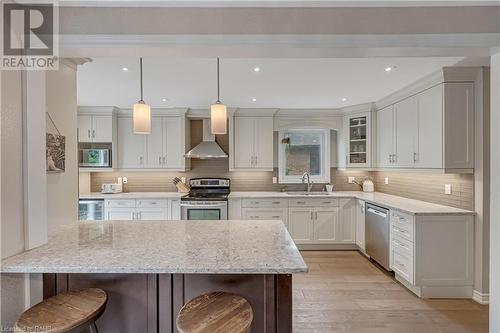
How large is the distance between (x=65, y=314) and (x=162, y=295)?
0.48 meters

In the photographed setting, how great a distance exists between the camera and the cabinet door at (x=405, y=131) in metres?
3.36

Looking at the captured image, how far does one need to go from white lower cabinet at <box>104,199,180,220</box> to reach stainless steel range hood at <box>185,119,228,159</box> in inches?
33.4

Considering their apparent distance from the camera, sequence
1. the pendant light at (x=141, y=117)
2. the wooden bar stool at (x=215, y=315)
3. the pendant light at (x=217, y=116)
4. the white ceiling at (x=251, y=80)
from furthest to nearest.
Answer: the white ceiling at (x=251, y=80)
the pendant light at (x=217, y=116)
the pendant light at (x=141, y=117)
the wooden bar stool at (x=215, y=315)

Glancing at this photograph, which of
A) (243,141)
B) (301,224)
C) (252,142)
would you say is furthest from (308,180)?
(243,141)

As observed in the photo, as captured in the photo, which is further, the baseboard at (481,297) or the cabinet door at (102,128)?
the cabinet door at (102,128)

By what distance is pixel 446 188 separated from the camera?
3166 mm

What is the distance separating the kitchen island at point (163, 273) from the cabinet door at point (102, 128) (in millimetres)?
3063

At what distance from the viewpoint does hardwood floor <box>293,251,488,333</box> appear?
235cm

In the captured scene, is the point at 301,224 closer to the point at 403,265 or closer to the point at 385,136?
the point at 403,265

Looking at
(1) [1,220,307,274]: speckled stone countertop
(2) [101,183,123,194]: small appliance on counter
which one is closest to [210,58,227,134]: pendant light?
(1) [1,220,307,274]: speckled stone countertop

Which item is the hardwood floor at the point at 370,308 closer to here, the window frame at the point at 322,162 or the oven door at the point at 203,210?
the oven door at the point at 203,210

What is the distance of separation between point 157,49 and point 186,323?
1.62 m

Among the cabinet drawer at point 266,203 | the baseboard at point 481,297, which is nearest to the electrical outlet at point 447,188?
the baseboard at point 481,297

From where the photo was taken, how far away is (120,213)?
Answer: 4.25m
